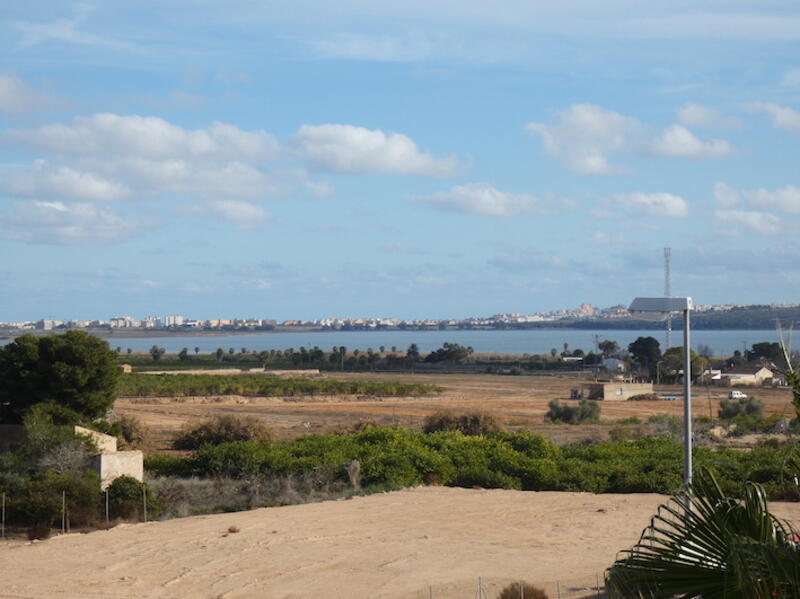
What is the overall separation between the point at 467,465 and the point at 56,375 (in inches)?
504

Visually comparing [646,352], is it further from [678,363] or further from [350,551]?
[350,551]

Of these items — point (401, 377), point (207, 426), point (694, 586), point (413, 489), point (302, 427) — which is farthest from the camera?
point (401, 377)

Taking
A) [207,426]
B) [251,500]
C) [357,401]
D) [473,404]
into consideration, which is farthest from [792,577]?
[357,401]

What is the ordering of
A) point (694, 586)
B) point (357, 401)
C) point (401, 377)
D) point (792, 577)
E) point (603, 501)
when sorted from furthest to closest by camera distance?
point (401, 377) < point (357, 401) < point (603, 501) < point (694, 586) < point (792, 577)

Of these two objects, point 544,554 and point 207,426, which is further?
point 207,426

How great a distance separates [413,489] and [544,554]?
359 inches

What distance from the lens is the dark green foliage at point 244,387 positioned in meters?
73.4

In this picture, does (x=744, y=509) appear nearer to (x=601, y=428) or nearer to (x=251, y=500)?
(x=251, y=500)

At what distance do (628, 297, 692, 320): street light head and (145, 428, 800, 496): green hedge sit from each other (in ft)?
50.8

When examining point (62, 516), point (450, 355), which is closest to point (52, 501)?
point (62, 516)

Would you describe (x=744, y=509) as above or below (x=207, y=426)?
above

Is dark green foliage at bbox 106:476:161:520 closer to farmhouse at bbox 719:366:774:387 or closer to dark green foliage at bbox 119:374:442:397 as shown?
dark green foliage at bbox 119:374:442:397

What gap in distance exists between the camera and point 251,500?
25828mm

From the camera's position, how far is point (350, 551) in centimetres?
1905
